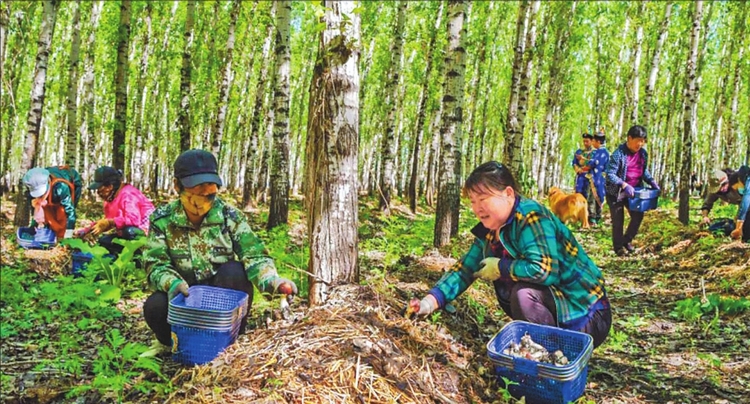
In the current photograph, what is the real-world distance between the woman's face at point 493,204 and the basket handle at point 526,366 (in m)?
0.85

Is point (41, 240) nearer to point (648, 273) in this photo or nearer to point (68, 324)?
point (68, 324)

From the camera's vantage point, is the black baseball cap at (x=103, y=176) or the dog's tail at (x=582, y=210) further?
the dog's tail at (x=582, y=210)

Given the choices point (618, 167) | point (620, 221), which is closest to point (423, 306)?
point (618, 167)

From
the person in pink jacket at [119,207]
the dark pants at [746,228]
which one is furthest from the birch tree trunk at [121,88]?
the dark pants at [746,228]

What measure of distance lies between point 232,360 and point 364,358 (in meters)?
0.80

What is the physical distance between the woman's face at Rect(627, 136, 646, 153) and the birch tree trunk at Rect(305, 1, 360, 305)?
5.45 m

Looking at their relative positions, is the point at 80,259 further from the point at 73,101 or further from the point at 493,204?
the point at 73,101

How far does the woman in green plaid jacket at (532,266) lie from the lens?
126 inches

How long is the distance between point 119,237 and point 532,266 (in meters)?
5.08

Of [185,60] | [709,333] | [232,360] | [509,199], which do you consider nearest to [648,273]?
[709,333]

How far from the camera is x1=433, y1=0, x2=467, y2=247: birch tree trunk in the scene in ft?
25.4

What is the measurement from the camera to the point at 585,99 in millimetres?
37312

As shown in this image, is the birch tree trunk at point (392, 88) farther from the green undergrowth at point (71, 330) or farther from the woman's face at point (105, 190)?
A: the green undergrowth at point (71, 330)

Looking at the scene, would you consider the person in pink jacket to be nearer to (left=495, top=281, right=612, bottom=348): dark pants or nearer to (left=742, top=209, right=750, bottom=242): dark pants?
(left=495, top=281, right=612, bottom=348): dark pants
